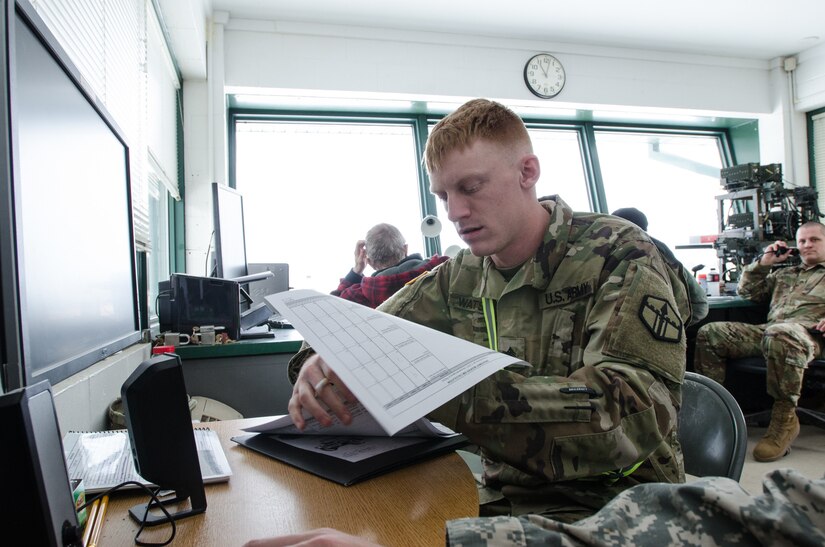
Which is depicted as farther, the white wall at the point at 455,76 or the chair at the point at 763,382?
the white wall at the point at 455,76

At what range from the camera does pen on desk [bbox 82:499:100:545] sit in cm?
57

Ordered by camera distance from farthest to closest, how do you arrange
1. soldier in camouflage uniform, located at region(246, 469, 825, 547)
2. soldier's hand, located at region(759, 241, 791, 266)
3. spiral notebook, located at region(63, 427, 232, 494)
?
soldier's hand, located at region(759, 241, 791, 266) < spiral notebook, located at region(63, 427, 232, 494) < soldier in camouflage uniform, located at region(246, 469, 825, 547)

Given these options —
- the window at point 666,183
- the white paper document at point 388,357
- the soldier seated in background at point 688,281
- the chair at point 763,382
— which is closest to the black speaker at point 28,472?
the white paper document at point 388,357

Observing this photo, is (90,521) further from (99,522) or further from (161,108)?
(161,108)

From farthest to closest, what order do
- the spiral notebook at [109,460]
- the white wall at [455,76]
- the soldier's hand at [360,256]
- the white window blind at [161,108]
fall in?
the white wall at [455,76] < the soldier's hand at [360,256] < the white window blind at [161,108] < the spiral notebook at [109,460]

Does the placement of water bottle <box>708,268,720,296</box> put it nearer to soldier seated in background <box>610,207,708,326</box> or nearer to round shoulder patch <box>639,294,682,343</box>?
soldier seated in background <box>610,207,708,326</box>

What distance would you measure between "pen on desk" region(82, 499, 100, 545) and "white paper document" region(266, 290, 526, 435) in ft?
0.98

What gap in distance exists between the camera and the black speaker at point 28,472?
0.38 metres

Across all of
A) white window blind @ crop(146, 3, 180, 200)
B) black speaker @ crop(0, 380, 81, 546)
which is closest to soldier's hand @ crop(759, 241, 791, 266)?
white window blind @ crop(146, 3, 180, 200)

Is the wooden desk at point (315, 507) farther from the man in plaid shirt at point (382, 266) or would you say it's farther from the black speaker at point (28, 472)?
the man in plaid shirt at point (382, 266)

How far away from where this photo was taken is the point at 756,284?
12.6ft

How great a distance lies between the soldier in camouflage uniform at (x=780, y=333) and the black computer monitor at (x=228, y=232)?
2.85 metres

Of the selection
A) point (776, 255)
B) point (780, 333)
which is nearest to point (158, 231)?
point (780, 333)

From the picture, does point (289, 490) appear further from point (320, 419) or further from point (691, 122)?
point (691, 122)
